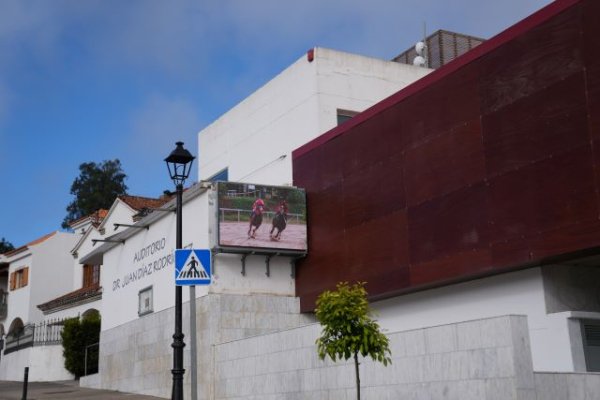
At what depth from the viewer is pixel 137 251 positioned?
2416 cm

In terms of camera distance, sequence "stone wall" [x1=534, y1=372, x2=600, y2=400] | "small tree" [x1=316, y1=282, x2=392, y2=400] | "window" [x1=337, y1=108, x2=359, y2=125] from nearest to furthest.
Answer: "stone wall" [x1=534, y1=372, x2=600, y2=400] < "small tree" [x1=316, y1=282, x2=392, y2=400] < "window" [x1=337, y1=108, x2=359, y2=125]

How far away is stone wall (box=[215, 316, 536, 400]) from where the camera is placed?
456 inches

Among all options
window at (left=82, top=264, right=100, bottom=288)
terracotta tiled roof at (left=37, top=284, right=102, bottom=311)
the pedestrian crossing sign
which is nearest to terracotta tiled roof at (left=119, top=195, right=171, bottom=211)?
terracotta tiled roof at (left=37, top=284, right=102, bottom=311)

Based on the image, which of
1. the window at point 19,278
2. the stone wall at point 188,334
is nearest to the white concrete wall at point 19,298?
the window at point 19,278

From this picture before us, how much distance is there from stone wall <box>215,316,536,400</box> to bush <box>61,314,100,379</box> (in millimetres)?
12798

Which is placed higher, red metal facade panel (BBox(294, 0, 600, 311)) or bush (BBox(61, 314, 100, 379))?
red metal facade panel (BBox(294, 0, 600, 311))

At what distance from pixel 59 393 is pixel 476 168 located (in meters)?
14.7

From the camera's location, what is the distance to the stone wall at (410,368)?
11586mm

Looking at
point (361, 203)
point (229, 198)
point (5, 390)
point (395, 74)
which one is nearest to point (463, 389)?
point (361, 203)

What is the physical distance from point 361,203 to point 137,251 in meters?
8.26

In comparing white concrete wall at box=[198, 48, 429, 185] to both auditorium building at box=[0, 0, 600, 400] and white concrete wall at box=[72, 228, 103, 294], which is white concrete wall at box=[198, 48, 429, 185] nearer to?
auditorium building at box=[0, 0, 600, 400]

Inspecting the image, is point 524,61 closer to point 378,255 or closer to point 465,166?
point 465,166

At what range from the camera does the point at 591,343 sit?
14109 mm

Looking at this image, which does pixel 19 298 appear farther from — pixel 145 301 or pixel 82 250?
pixel 145 301
